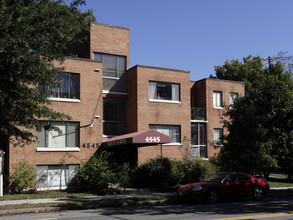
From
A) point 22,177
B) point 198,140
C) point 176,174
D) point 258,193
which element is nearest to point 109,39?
point 198,140

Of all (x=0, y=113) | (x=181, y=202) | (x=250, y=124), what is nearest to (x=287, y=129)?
(x=250, y=124)

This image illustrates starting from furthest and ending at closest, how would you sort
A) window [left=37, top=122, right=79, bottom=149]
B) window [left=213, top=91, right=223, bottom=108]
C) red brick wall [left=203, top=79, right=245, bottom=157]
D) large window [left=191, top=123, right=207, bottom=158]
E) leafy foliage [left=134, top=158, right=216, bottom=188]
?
window [left=213, top=91, right=223, bottom=108]
red brick wall [left=203, top=79, right=245, bottom=157]
large window [left=191, top=123, right=207, bottom=158]
window [left=37, top=122, right=79, bottom=149]
leafy foliage [left=134, top=158, right=216, bottom=188]

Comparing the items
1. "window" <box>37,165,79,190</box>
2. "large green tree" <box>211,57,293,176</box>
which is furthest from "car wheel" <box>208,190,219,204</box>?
"window" <box>37,165,79,190</box>

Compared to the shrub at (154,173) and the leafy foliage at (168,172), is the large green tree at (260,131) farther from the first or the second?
the shrub at (154,173)

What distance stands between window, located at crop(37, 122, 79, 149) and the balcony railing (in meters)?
9.39

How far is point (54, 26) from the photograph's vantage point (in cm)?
1498

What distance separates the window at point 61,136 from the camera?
21.5 meters

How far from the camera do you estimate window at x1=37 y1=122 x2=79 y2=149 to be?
70.7 feet

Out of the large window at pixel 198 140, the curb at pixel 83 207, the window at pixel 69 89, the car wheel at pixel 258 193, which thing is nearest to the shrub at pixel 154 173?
the curb at pixel 83 207

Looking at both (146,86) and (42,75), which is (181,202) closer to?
(42,75)

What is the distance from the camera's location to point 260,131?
1909cm

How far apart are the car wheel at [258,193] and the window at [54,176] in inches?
402

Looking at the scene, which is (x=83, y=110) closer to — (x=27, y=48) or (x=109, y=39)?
(x=109, y=39)

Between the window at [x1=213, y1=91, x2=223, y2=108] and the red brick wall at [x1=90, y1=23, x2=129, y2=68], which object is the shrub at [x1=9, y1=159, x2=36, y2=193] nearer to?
the red brick wall at [x1=90, y1=23, x2=129, y2=68]
